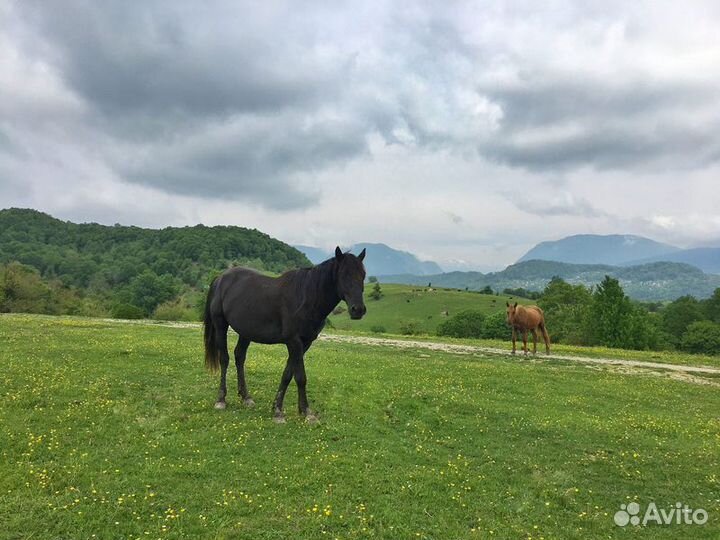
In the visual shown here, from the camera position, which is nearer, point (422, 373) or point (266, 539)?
point (266, 539)

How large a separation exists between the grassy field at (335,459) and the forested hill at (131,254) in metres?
89.7

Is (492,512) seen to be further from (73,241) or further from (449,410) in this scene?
(73,241)

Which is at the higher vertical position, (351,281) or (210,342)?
(351,281)

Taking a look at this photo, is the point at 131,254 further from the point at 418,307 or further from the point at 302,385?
the point at 302,385

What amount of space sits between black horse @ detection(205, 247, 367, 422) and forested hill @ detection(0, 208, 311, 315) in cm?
9006

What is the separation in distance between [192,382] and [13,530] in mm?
8259

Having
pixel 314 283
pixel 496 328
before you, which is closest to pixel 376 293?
pixel 496 328

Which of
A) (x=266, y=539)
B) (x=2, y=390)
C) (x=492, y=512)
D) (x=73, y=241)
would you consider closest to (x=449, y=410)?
(x=492, y=512)

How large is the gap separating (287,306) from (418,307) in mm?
134984

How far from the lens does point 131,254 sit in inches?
5837

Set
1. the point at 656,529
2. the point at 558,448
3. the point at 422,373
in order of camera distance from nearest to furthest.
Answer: the point at 656,529, the point at 558,448, the point at 422,373

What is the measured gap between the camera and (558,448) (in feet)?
32.9

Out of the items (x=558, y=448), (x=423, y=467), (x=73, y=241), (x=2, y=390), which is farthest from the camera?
(x=73, y=241)

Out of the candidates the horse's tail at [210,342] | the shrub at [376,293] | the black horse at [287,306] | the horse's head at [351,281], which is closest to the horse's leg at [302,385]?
the black horse at [287,306]
